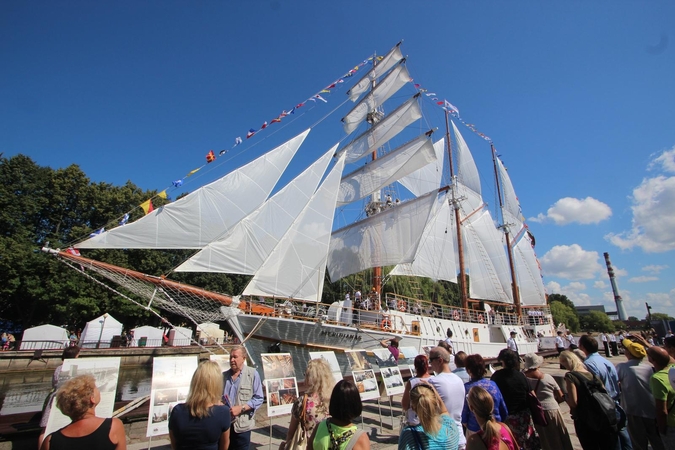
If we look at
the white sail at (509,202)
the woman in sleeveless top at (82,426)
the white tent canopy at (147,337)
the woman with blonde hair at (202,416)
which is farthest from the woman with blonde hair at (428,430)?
the white sail at (509,202)

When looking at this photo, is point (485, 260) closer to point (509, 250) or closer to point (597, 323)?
point (509, 250)

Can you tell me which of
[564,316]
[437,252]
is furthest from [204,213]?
[564,316]

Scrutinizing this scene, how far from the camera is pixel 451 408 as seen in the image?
11.5ft

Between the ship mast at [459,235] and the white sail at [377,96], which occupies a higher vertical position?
the white sail at [377,96]

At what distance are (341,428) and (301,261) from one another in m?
12.7

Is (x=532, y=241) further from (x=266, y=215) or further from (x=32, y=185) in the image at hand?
(x=32, y=185)

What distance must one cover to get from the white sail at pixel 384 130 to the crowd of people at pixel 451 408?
22501 mm

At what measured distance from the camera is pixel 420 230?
70.7 feet

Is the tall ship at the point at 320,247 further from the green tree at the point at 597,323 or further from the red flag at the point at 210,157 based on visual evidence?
the green tree at the point at 597,323

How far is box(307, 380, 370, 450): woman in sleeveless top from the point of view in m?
2.16

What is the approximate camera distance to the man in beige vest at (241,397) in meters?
3.59

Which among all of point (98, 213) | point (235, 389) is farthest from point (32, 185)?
point (235, 389)

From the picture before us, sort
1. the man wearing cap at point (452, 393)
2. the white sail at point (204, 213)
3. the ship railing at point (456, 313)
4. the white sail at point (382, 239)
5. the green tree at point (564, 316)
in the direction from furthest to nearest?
the green tree at point (564, 316) → the white sail at point (382, 239) → the ship railing at point (456, 313) → the white sail at point (204, 213) → the man wearing cap at point (452, 393)

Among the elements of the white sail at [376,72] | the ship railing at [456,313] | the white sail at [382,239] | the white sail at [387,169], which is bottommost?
the ship railing at [456,313]
